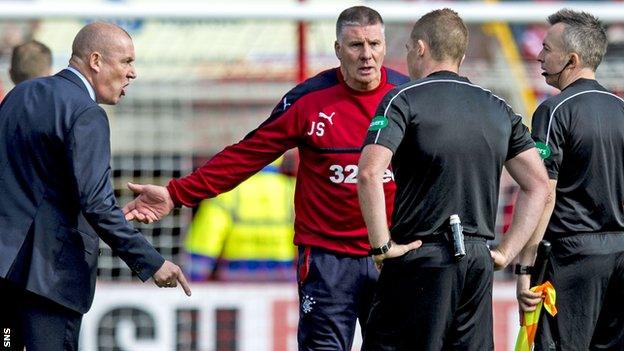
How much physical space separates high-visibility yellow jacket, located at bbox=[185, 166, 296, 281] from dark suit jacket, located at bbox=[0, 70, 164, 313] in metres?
3.60

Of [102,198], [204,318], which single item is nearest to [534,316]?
[102,198]

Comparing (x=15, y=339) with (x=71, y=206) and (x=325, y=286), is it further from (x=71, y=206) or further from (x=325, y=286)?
(x=325, y=286)

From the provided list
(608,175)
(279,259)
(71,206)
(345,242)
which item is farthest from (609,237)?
(279,259)

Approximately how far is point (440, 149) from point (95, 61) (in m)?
1.60

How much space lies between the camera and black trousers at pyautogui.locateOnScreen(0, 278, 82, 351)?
5555 millimetres

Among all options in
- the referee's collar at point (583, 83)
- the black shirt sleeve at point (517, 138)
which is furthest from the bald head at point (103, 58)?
the referee's collar at point (583, 83)

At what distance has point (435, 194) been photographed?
555 centimetres

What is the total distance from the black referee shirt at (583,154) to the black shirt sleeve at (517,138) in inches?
12.7

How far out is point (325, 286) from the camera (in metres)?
6.39

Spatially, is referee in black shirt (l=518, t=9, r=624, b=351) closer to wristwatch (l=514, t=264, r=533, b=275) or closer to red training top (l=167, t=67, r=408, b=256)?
wristwatch (l=514, t=264, r=533, b=275)

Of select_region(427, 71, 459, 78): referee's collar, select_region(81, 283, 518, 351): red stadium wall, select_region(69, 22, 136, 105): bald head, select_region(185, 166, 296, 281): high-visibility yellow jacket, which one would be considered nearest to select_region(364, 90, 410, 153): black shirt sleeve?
select_region(427, 71, 459, 78): referee's collar

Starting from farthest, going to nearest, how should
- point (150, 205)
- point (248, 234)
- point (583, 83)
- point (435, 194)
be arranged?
point (248, 234), point (150, 205), point (583, 83), point (435, 194)

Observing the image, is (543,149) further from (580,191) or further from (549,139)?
(580,191)

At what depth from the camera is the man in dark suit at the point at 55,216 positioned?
5504 millimetres
